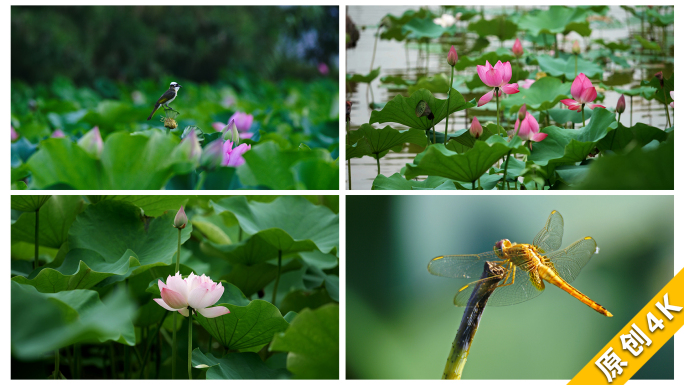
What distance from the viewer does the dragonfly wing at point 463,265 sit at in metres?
0.71

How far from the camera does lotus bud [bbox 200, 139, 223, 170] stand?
A: 0.64 m

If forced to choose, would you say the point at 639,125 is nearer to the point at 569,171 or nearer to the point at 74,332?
the point at 569,171

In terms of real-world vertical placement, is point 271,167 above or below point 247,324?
above

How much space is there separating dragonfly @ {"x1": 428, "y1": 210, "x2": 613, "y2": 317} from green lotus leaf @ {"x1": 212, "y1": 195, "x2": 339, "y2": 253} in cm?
19

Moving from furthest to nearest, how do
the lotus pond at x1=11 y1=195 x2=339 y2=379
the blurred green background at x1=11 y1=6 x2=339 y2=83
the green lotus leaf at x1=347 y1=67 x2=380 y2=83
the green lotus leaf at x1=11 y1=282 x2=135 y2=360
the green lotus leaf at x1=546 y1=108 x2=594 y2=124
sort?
the blurred green background at x1=11 y1=6 x2=339 y2=83 < the green lotus leaf at x1=347 y1=67 x2=380 y2=83 < the green lotus leaf at x1=546 y1=108 x2=594 y2=124 < the lotus pond at x1=11 y1=195 x2=339 y2=379 < the green lotus leaf at x1=11 y1=282 x2=135 y2=360

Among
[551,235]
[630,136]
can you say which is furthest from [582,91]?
[551,235]

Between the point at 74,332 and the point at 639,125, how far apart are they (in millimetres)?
722

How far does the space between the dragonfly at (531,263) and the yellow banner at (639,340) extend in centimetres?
5

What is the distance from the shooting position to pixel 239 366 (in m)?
0.71

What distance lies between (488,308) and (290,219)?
13.1 inches

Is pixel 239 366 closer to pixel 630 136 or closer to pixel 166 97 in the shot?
pixel 166 97

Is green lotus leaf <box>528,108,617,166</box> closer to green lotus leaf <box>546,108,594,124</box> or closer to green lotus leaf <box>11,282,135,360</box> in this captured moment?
green lotus leaf <box>546,108,594,124</box>

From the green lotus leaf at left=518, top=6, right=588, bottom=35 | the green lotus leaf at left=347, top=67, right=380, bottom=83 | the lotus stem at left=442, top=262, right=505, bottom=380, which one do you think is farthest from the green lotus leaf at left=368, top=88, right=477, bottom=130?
the green lotus leaf at left=518, top=6, right=588, bottom=35

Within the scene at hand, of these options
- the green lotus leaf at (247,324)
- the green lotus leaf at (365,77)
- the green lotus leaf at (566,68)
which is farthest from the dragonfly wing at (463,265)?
the green lotus leaf at (566,68)
